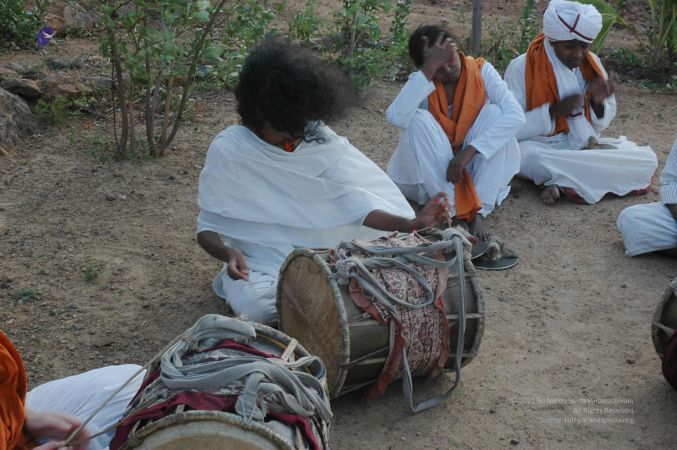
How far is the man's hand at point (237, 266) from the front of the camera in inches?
159

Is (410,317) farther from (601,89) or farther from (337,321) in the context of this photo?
(601,89)

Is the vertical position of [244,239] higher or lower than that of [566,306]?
higher

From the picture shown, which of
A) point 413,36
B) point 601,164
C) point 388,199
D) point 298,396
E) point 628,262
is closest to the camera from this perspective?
point 298,396

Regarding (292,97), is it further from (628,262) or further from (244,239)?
(628,262)

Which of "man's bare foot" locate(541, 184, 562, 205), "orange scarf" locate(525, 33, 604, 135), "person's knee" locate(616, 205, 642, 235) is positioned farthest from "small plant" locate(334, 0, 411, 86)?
"person's knee" locate(616, 205, 642, 235)

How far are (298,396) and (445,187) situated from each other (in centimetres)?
342

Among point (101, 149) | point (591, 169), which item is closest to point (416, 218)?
point (591, 169)

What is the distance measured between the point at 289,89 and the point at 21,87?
3.59 meters

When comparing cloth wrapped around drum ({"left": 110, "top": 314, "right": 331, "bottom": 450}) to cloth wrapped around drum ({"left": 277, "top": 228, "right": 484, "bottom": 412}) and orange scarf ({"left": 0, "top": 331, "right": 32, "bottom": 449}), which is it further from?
cloth wrapped around drum ({"left": 277, "top": 228, "right": 484, "bottom": 412})

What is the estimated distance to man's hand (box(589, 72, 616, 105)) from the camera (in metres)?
6.54

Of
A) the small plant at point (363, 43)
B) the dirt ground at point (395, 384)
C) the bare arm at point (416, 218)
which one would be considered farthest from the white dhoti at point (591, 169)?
the bare arm at point (416, 218)

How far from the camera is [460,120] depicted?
19.6 feet

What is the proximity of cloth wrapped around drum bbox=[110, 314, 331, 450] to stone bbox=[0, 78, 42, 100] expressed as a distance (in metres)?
4.52

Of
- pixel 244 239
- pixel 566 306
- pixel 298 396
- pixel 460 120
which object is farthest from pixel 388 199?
pixel 298 396
